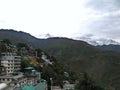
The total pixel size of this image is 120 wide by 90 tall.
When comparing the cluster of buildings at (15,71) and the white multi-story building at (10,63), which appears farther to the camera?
the white multi-story building at (10,63)

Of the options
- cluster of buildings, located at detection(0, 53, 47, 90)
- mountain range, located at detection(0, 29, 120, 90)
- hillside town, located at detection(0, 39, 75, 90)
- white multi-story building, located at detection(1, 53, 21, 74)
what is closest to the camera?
hillside town, located at detection(0, 39, 75, 90)

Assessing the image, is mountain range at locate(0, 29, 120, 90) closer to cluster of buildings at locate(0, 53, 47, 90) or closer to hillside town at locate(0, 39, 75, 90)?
hillside town at locate(0, 39, 75, 90)

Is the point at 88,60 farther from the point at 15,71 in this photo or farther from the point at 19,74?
the point at 19,74

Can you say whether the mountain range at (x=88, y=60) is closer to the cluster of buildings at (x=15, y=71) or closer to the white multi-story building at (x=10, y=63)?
the white multi-story building at (x=10, y=63)

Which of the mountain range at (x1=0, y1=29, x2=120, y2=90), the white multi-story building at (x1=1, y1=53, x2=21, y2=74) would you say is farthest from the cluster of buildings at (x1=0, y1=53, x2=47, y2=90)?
the mountain range at (x1=0, y1=29, x2=120, y2=90)

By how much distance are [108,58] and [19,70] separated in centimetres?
10407

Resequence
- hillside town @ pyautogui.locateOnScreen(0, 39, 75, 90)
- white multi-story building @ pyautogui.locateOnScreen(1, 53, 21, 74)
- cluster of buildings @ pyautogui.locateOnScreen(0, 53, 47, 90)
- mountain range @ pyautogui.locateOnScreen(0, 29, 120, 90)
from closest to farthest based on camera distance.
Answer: hillside town @ pyautogui.locateOnScreen(0, 39, 75, 90) < cluster of buildings @ pyautogui.locateOnScreen(0, 53, 47, 90) < white multi-story building @ pyautogui.locateOnScreen(1, 53, 21, 74) < mountain range @ pyautogui.locateOnScreen(0, 29, 120, 90)

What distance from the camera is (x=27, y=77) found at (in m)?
49.2

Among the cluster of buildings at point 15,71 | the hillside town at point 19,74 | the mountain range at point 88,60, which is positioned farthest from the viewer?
the mountain range at point 88,60

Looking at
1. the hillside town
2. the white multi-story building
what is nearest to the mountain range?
the hillside town

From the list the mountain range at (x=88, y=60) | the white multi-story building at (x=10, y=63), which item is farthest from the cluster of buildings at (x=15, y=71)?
the mountain range at (x=88, y=60)

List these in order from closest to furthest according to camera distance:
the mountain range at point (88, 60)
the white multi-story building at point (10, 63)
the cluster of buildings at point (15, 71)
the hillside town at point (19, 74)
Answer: the hillside town at point (19, 74)
the cluster of buildings at point (15, 71)
the white multi-story building at point (10, 63)
the mountain range at point (88, 60)

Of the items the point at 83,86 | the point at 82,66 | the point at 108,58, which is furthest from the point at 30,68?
the point at 108,58

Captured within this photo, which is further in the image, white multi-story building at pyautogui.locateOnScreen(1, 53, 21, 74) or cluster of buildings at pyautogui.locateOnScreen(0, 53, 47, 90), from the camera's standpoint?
white multi-story building at pyautogui.locateOnScreen(1, 53, 21, 74)
